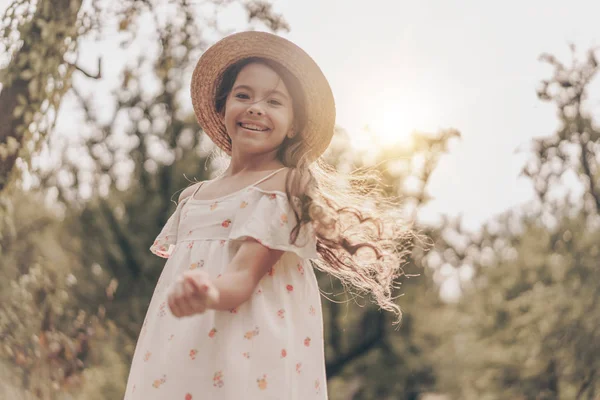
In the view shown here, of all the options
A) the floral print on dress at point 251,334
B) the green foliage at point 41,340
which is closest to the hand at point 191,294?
the floral print on dress at point 251,334

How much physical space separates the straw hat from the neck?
0.15 metres

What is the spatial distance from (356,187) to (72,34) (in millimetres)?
2072

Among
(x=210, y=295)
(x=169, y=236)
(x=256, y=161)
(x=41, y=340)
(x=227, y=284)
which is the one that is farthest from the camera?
(x=41, y=340)

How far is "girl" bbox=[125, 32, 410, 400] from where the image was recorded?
228 cm

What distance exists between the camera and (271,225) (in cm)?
235

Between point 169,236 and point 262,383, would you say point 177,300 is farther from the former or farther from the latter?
point 169,236

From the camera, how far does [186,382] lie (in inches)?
89.9

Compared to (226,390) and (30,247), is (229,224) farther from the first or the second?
(30,247)

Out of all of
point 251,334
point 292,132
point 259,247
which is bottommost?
point 251,334

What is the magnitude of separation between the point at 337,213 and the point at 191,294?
773mm

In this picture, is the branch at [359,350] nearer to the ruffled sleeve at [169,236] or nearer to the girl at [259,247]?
the girl at [259,247]

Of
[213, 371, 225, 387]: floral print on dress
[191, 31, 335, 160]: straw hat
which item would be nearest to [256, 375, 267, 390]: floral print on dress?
[213, 371, 225, 387]: floral print on dress

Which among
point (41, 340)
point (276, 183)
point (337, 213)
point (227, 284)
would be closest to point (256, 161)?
point (276, 183)

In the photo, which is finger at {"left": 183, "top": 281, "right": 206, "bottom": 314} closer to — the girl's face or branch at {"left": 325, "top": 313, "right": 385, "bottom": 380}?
the girl's face
